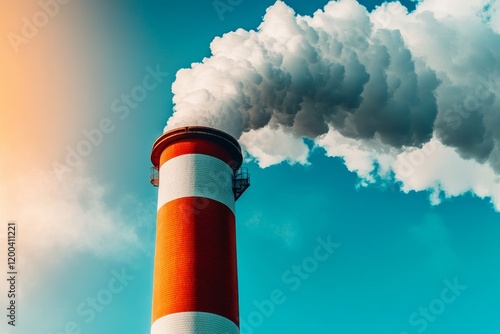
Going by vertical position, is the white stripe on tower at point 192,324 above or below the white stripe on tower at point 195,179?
below

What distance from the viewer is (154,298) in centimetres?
2175

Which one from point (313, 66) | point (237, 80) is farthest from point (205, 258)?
point (313, 66)

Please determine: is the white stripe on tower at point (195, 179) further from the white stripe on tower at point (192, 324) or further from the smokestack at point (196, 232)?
the white stripe on tower at point (192, 324)

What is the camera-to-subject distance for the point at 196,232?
22.0m

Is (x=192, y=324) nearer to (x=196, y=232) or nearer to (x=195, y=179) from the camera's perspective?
(x=196, y=232)

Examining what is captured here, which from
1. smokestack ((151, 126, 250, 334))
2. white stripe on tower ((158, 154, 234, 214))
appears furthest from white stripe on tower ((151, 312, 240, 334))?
white stripe on tower ((158, 154, 234, 214))

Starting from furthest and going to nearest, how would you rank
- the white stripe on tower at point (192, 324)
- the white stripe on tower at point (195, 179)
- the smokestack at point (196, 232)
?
the white stripe on tower at point (195, 179), the smokestack at point (196, 232), the white stripe on tower at point (192, 324)

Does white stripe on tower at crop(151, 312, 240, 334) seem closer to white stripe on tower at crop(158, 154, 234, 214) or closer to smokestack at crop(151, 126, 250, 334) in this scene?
smokestack at crop(151, 126, 250, 334)

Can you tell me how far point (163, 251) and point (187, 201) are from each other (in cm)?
207

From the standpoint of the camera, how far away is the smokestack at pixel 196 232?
2072 cm

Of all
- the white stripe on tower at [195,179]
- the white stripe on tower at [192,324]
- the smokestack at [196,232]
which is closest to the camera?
the white stripe on tower at [192,324]

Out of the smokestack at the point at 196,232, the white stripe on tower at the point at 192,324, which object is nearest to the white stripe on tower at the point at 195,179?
the smokestack at the point at 196,232

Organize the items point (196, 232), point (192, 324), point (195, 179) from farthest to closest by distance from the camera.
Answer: point (195, 179)
point (196, 232)
point (192, 324)

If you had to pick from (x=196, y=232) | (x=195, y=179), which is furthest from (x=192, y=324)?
(x=195, y=179)
